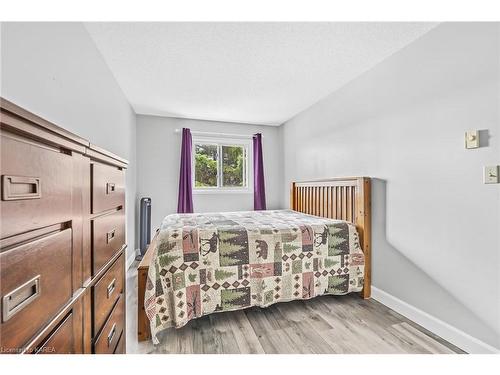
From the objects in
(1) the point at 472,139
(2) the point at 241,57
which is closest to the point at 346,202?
(1) the point at 472,139

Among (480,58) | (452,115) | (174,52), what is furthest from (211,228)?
(480,58)

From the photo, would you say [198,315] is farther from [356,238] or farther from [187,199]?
[187,199]

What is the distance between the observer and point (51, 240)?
586 millimetres

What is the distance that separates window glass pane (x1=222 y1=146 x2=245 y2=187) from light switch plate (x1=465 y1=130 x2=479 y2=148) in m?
3.47

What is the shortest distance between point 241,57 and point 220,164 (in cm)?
248

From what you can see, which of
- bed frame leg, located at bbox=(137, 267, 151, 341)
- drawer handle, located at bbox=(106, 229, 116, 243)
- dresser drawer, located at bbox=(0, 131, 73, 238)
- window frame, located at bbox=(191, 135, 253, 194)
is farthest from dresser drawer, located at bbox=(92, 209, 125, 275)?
window frame, located at bbox=(191, 135, 253, 194)

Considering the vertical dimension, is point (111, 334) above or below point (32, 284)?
below

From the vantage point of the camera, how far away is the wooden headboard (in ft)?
7.84

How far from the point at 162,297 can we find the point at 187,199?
2484 mm

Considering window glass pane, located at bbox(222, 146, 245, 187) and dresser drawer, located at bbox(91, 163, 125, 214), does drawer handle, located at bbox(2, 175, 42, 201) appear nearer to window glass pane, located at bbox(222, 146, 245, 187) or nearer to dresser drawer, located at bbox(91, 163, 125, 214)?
dresser drawer, located at bbox(91, 163, 125, 214)

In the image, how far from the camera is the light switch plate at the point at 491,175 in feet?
4.83

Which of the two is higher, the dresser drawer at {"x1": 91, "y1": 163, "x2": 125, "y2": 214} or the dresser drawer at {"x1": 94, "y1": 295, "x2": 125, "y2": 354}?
the dresser drawer at {"x1": 91, "y1": 163, "x2": 125, "y2": 214}

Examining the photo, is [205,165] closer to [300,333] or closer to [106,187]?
[300,333]

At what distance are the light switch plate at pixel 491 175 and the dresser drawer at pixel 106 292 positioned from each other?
7.08 ft
